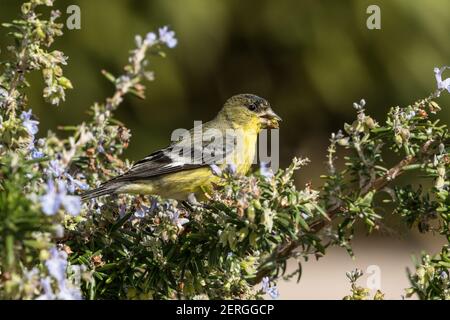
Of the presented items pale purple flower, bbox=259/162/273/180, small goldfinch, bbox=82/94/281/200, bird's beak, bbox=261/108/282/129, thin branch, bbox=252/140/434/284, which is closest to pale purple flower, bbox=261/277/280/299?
thin branch, bbox=252/140/434/284

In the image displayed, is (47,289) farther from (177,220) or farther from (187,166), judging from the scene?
(187,166)

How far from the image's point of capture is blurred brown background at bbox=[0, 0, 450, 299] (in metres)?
6.62

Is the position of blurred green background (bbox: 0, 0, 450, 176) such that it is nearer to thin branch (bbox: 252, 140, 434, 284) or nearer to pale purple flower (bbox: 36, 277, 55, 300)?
thin branch (bbox: 252, 140, 434, 284)

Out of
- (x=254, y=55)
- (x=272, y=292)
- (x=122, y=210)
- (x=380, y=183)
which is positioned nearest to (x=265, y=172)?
(x=380, y=183)

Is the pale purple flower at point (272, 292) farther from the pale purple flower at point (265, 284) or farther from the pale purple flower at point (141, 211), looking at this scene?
the pale purple flower at point (141, 211)

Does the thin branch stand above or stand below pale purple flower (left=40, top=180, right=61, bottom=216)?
above

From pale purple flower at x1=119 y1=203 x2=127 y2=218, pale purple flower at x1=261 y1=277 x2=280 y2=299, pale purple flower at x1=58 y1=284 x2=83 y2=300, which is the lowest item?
pale purple flower at x1=58 y1=284 x2=83 y2=300

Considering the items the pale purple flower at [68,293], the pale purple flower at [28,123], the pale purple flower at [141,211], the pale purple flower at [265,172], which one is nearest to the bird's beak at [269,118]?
the pale purple flower at [141,211]

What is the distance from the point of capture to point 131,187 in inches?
118

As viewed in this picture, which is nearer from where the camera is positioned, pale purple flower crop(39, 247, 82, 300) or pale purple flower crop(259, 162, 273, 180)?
pale purple flower crop(39, 247, 82, 300)

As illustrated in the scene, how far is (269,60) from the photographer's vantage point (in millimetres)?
7695

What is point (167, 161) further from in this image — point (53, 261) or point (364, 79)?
point (364, 79)

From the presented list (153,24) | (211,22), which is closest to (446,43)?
(211,22)

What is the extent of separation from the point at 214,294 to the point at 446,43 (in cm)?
537
